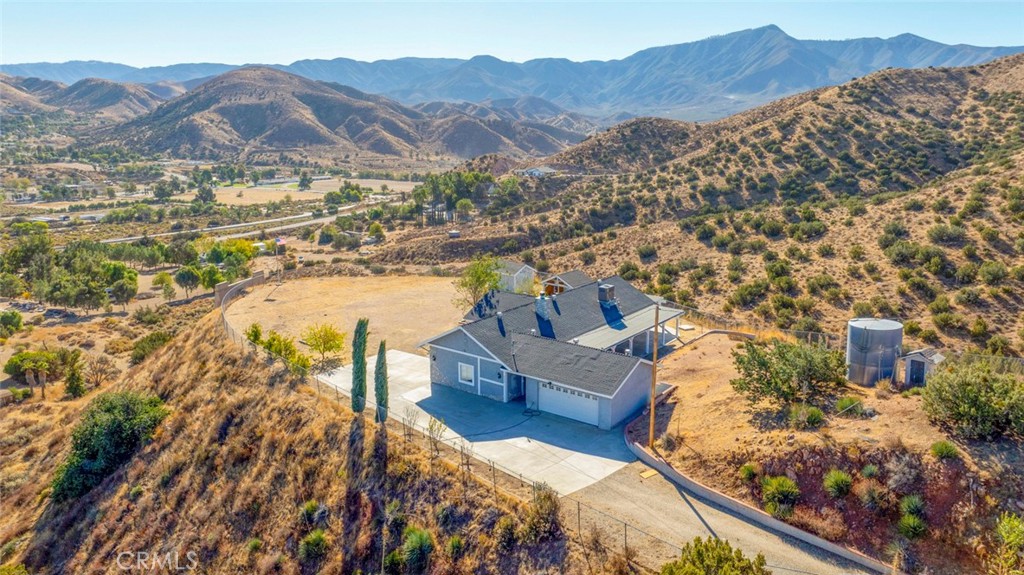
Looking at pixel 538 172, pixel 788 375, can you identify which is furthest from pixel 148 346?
pixel 538 172

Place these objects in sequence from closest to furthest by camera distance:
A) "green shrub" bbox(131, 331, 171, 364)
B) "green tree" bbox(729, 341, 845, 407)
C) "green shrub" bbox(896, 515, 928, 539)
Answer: "green shrub" bbox(896, 515, 928, 539), "green tree" bbox(729, 341, 845, 407), "green shrub" bbox(131, 331, 171, 364)

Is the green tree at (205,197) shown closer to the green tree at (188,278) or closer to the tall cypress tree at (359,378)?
the green tree at (188,278)

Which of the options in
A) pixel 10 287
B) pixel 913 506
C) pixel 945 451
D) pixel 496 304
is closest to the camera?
pixel 913 506

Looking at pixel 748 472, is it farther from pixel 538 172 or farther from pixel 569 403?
pixel 538 172

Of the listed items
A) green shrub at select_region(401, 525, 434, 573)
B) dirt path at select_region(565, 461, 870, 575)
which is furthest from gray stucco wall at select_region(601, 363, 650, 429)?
green shrub at select_region(401, 525, 434, 573)

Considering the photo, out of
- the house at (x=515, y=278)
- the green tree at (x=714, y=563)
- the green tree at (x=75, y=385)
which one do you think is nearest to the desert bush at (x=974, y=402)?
the green tree at (x=714, y=563)

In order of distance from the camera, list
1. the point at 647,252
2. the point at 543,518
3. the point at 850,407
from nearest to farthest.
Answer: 1. the point at 543,518
2. the point at 850,407
3. the point at 647,252

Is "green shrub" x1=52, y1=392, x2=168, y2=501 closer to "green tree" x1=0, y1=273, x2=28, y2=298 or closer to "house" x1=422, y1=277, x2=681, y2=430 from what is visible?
"house" x1=422, y1=277, x2=681, y2=430
